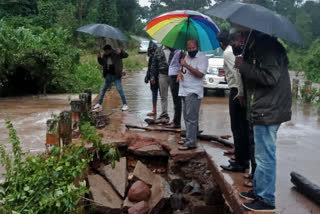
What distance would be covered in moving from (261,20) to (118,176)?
3.66m

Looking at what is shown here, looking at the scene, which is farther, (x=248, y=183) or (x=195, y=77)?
(x=195, y=77)

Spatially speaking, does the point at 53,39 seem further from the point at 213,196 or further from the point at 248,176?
the point at 248,176

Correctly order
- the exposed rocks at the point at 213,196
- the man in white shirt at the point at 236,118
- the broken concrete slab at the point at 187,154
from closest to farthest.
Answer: the man in white shirt at the point at 236,118 → the exposed rocks at the point at 213,196 → the broken concrete slab at the point at 187,154

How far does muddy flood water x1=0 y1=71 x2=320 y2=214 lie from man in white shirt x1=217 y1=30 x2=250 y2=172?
1.83 feet

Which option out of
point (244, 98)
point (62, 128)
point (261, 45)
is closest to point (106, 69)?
point (62, 128)

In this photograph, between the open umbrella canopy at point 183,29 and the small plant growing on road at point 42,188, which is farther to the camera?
the open umbrella canopy at point 183,29

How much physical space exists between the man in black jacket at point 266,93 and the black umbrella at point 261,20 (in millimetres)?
170

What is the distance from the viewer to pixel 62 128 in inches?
189

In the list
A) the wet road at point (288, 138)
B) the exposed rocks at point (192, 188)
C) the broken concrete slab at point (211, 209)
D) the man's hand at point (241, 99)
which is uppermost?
the man's hand at point (241, 99)

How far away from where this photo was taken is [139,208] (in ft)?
17.1

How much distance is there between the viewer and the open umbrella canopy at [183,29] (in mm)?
5410

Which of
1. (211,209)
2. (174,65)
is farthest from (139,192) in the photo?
(174,65)

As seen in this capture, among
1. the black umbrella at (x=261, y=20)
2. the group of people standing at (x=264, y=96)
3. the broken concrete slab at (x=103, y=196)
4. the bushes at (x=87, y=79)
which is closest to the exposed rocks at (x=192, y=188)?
the broken concrete slab at (x=103, y=196)

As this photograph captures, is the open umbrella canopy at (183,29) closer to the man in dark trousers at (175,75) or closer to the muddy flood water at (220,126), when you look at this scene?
the man in dark trousers at (175,75)
